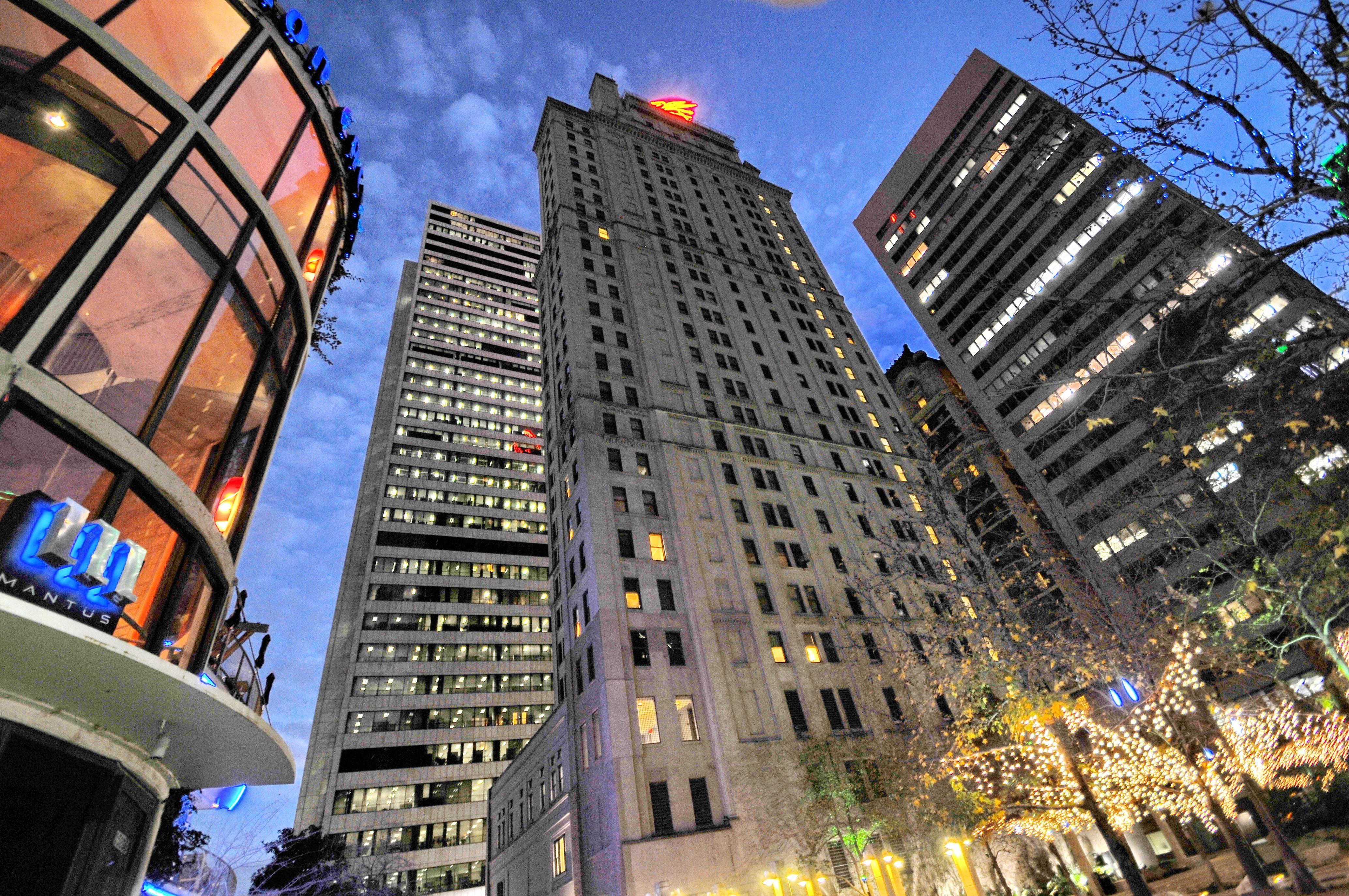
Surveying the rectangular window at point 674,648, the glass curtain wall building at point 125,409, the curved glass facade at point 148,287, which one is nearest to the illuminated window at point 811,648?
the rectangular window at point 674,648

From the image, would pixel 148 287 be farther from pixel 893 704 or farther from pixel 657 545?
pixel 893 704

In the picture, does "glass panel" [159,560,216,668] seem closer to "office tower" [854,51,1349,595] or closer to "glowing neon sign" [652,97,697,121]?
"office tower" [854,51,1349,595]

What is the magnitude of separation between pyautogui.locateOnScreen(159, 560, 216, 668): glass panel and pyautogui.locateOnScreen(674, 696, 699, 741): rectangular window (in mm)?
28771

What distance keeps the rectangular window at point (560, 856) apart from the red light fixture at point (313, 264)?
34002mm

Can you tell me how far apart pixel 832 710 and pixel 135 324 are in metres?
39.2

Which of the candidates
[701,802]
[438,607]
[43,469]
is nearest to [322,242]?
[43,469]

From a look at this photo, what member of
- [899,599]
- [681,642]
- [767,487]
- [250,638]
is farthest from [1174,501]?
[250,638]

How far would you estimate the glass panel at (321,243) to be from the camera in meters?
14.5

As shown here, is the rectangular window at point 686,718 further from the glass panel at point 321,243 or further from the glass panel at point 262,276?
the glass panel at point 262,276

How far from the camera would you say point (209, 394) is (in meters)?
9.84

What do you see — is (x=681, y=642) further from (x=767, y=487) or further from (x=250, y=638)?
(x=250, y=638)

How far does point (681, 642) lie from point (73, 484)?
33.6 metres

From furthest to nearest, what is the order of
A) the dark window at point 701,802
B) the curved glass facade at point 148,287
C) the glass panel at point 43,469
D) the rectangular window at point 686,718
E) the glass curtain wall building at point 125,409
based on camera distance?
the rectangular window at point 686,718 → the dark window at point 701,802 → the curved glass facade at point 148,287 → the glass curtain wall building at point 125,409 → the glass panel at point 43,469

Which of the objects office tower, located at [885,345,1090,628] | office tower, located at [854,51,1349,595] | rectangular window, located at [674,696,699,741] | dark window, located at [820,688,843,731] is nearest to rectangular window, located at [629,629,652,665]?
rectangular window, located at [674,696,699,741]
